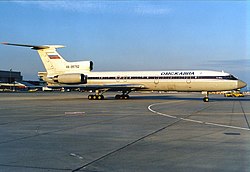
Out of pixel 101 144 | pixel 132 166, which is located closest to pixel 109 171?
pixel 132 166

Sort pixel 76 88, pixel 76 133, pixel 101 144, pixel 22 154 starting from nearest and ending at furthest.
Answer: pixel 22 154 → pixel 101 144 → pixel 76 133 → pixel 76 88

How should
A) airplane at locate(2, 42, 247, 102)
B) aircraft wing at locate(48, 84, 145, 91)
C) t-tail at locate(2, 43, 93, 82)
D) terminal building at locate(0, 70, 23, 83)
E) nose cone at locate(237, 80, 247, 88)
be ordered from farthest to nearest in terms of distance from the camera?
terminal building at locate(0, 70, 23, 83) < t-tail at locate(2, 43, 93, 82) < aircraft wing at locate(48, 84, 145, 91) < airplane at locate(2, 42, 247, 102) < nose cone at locate(237, 80, 247, 88)

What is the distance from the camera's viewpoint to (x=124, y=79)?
1309 inches

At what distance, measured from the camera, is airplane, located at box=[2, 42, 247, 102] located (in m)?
29.1

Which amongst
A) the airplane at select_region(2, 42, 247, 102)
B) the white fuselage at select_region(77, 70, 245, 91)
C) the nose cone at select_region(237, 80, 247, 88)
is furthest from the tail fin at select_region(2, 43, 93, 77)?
the nose cone at select_region(237, 80, 247, 88)

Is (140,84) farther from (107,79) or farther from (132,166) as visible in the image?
(132,166)

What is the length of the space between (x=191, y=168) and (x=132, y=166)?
1.15m

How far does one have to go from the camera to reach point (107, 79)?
34.1m

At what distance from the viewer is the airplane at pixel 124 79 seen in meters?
29.1

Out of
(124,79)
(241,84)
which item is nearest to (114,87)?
(124,79)

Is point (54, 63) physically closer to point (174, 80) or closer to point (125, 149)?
point (174, 80)

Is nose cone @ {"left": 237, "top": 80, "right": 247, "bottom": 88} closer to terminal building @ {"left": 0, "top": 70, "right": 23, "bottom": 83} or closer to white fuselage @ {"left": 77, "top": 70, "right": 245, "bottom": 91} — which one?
white fuselage @ {"left": 77, "top": 70, "right": 245, "bottom": 91}

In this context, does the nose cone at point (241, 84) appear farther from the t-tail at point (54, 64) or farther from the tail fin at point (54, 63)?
the tail fin at point (54, 63)

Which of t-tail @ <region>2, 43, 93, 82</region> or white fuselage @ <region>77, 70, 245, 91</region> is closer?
white fuselage @ <region>77, 70, 245, 91</region>
